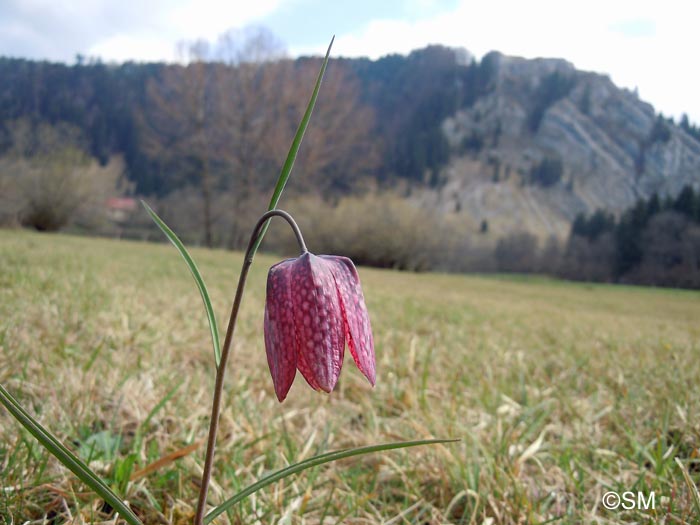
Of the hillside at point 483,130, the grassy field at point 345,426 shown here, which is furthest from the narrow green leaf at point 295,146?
the hillside at point 483,130

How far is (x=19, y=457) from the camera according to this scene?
0.79 meters

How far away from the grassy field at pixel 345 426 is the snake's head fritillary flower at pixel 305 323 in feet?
0.87

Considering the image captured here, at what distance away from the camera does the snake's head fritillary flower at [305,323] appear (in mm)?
519

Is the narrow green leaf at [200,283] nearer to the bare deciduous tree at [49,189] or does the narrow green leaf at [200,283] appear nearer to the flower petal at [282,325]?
the flower petal at [282,325]

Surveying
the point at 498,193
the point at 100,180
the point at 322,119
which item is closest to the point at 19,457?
the point at 100,180

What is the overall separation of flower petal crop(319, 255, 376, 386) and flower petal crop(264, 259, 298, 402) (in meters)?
0.05

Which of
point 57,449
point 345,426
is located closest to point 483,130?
point 345,426

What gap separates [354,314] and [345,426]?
2.57 ft

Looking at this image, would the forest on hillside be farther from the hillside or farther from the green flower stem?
the green flower stem

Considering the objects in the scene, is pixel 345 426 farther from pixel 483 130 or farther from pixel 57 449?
pixel 483 130

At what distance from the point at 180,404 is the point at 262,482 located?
0.69 m

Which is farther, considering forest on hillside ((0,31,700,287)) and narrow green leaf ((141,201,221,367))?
forest on hillside ((0,31,700,287))

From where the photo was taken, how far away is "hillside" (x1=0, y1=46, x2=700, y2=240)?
169ft

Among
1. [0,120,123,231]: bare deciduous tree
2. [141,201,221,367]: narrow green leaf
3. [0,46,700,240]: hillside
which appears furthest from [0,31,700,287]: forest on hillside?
[141,201,221,367]: narrow green leaf
